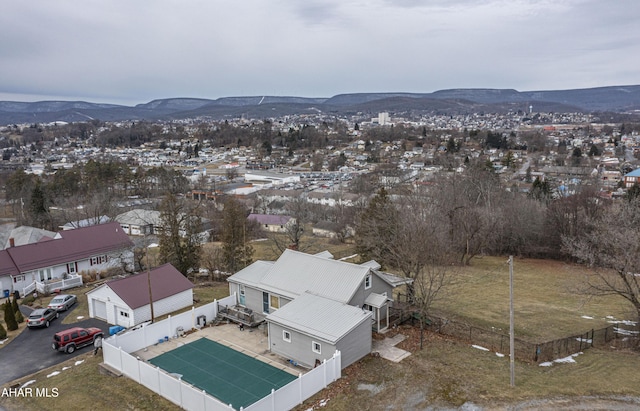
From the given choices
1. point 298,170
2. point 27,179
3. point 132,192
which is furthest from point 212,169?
point 27,179

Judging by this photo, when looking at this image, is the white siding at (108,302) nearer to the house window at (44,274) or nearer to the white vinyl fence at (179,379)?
the white vinyl fence at (179,379)

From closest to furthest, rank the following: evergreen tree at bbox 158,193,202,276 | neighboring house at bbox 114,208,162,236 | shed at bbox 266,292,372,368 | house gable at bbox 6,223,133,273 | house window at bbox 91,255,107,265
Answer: shed at bbox 266,292,372,368 → house gable at bbox 6,223,133,273 → evergreen tree at bbox 158,193,202,276 → house window at bbox 91,255,107,265 → neighboring house at bbox 114,208,162,236

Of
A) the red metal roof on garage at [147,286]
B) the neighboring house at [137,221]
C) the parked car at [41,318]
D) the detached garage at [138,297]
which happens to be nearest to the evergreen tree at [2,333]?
the parked car at [41,318]

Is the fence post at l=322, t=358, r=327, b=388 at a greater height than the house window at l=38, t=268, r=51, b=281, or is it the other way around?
the fence post at l=322, t=358, r=327, b=388

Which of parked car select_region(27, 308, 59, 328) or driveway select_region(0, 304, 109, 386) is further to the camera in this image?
parked car select_region(27, 308, 59, 328)

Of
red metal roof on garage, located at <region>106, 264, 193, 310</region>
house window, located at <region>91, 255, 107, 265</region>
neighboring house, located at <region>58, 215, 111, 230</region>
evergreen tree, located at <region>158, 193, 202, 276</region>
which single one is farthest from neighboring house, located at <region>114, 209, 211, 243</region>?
red metal roof on garage, located at <region>106, 264, 193, 310</region>

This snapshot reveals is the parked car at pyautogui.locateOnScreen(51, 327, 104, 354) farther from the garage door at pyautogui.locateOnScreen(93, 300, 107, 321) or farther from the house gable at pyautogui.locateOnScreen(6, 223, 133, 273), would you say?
the house gable at pyautogui.locateOnScreen(6, 223, 133, 273)

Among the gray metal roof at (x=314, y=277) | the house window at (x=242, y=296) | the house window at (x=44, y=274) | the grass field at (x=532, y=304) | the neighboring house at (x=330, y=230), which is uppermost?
the gray metal roof at (x=314, y=277)
